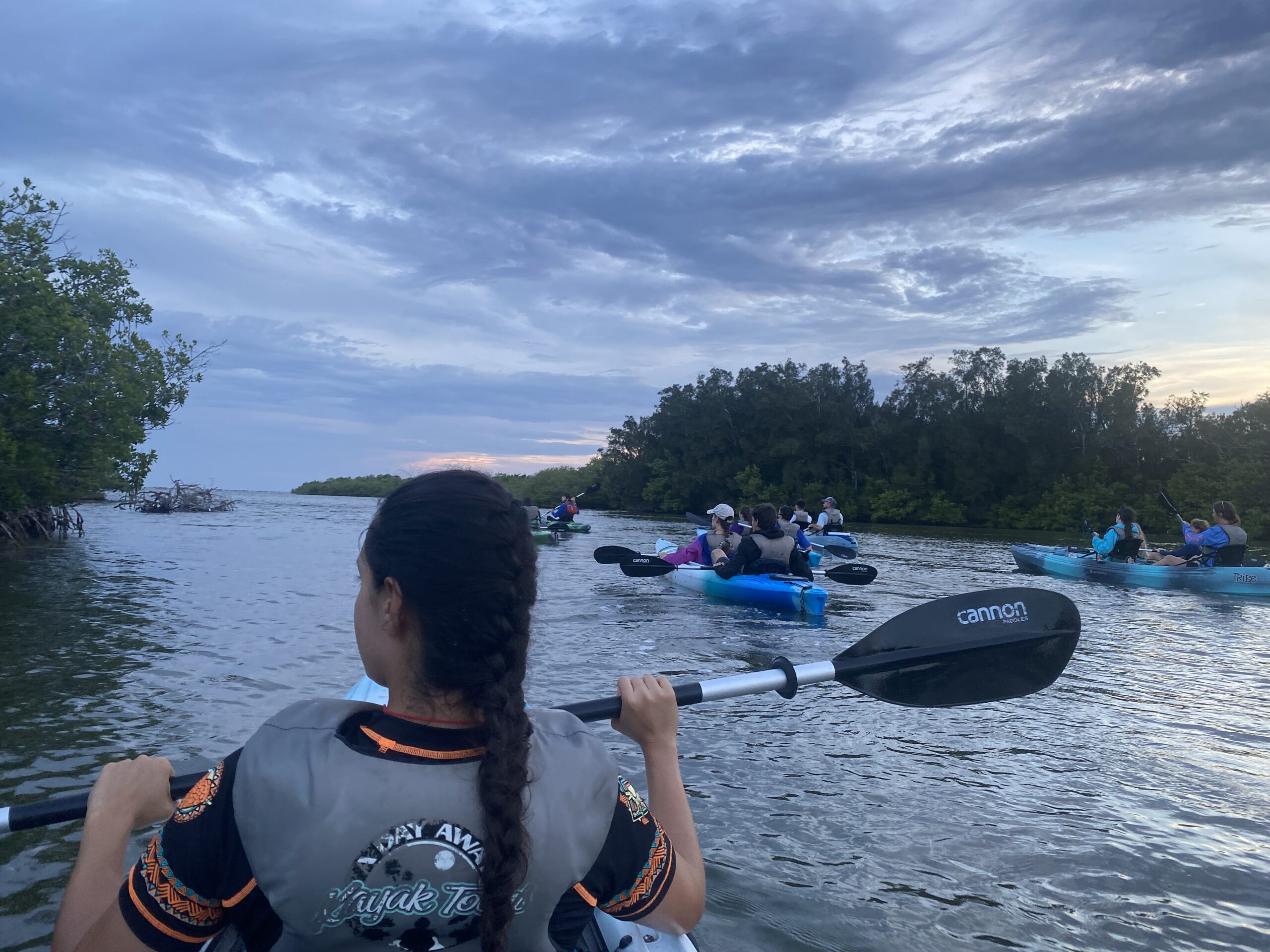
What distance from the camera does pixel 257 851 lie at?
130 centimetres

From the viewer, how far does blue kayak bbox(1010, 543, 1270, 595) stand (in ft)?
47.0

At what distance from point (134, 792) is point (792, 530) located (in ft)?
49.1

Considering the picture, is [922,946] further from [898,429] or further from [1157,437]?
[898,429]

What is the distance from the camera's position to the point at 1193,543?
51.0 ft

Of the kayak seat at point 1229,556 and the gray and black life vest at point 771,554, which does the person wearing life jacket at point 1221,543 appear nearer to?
the kayak seat at point 1229,556

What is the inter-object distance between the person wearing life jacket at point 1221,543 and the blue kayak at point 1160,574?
0.55 feet

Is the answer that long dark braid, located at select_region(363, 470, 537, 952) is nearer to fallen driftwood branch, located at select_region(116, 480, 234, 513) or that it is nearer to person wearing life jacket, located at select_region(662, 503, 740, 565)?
person wearing life jacket, located at select_region(662, 503, 740, 565)

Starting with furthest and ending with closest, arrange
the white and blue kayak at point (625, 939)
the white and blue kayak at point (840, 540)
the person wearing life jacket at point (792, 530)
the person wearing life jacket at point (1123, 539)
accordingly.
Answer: the white and blue kayak at point (840, 540) < the person wearing life jacket at point (1123, 539) < the person wearing life jacket at point (792, 530) < the white and blue kayak at point (625, 939)

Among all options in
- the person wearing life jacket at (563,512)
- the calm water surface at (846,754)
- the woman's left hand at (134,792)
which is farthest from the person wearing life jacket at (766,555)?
the person wearing life jacket at (563,512)

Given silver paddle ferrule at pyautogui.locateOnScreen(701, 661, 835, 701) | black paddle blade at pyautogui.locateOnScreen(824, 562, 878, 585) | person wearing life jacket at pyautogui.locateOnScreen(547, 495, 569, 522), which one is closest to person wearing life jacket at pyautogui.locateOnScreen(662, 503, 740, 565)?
black paddle blade at pyautogui.locateOnScreen(824, 562, 878, 585)

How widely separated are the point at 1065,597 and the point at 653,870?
243cm

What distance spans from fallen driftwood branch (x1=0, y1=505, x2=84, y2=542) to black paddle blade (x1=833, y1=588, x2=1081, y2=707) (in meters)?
19.4

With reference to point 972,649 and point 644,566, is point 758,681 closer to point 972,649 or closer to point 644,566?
point 972,649

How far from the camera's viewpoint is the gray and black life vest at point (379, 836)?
1.29 m
